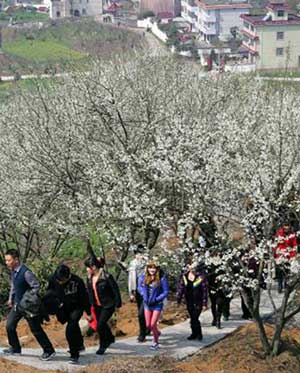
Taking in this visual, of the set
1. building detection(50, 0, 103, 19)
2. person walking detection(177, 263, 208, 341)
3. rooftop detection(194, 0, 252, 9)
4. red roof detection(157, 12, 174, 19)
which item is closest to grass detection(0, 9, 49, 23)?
building detection(50, 0, 103, 19)

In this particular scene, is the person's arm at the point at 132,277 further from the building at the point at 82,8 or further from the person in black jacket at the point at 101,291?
the building at the point at 82,8

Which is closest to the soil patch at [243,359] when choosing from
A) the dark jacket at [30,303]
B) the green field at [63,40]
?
the dark jacket at [30,303]

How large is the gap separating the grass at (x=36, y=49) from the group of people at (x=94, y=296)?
240 feet

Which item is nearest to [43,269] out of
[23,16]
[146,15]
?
[146,15]

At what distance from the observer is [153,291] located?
10.1 meters

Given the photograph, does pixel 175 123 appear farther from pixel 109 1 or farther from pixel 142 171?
pixel 109 1

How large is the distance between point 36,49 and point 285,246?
8451cm

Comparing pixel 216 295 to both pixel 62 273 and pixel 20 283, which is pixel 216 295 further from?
pixel 20 283

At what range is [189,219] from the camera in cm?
955

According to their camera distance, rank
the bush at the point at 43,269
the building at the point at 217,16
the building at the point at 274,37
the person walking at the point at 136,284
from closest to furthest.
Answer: the person walking at the point at 136,284 < the bush at the point at 43,269 < the building at the point at 274,37 < the building at the point at 217,16

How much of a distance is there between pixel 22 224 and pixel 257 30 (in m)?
62.6

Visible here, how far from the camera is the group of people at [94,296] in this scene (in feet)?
30.8

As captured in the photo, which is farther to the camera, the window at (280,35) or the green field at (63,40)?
the green field at (63,40)

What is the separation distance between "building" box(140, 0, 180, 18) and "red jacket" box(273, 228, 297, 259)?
4264 inches
